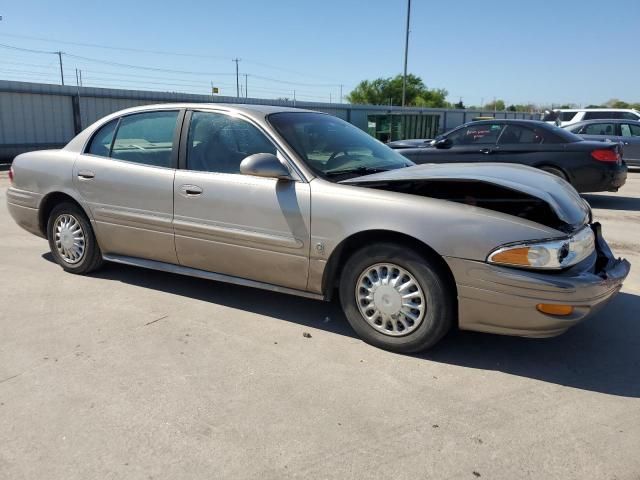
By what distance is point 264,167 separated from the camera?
3752mm

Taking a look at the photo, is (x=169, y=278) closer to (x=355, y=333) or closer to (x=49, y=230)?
(x=49, y=230)

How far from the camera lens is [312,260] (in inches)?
149

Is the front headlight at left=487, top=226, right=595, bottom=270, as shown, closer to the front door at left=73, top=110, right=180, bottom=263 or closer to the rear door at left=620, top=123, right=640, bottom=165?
the front door at left=73, top=110, right=180, bottom=263

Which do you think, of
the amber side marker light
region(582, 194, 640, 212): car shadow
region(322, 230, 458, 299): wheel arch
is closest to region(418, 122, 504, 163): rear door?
region(582, 194, 640, 212): car shadow

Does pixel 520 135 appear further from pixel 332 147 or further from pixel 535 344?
pixel 535 344

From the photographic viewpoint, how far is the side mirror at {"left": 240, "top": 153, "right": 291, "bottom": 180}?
375 centimetres

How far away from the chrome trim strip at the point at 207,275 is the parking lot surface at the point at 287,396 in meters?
0.27

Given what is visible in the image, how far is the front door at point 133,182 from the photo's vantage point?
4.45 m

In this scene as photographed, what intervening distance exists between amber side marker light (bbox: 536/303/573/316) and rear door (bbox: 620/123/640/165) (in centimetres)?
1313

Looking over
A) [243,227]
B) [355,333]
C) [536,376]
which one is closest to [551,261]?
[536,376]

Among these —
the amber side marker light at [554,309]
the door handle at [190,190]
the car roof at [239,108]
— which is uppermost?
the car roof at [239,108]

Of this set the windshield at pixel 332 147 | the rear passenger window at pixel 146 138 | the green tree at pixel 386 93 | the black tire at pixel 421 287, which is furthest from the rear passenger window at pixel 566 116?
the green tree at pixel 386 93

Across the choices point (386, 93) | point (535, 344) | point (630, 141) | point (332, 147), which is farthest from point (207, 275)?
point (386, 93)

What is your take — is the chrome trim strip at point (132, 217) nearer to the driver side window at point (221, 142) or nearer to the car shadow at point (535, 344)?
the driver side window at point (221, 142)
